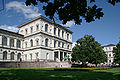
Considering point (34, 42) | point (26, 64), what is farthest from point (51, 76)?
point (34, 42)

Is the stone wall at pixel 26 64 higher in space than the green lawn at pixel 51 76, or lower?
lower

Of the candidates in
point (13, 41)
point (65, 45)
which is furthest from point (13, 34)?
point (65, 45)

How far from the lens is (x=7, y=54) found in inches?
1913

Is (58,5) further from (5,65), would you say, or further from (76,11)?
(5,65)

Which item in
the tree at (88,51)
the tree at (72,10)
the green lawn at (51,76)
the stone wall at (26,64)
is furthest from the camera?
the tree at (88,51)

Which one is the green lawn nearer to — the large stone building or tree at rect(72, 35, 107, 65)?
the large stone building

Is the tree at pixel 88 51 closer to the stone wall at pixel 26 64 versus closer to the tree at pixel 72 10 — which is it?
the stone wall at pixel 26 64

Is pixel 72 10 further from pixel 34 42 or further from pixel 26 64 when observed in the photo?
pixel 34 42

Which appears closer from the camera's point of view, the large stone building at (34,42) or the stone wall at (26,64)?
the stone wall at (26,64)

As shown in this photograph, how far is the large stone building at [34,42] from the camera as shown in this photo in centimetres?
4829

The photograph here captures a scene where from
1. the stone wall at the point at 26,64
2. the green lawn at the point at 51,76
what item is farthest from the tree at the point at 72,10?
the stone wall at the point at 26,64

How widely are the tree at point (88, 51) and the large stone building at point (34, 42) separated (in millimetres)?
5039

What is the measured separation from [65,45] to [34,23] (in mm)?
19193

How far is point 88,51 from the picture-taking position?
159 feet
